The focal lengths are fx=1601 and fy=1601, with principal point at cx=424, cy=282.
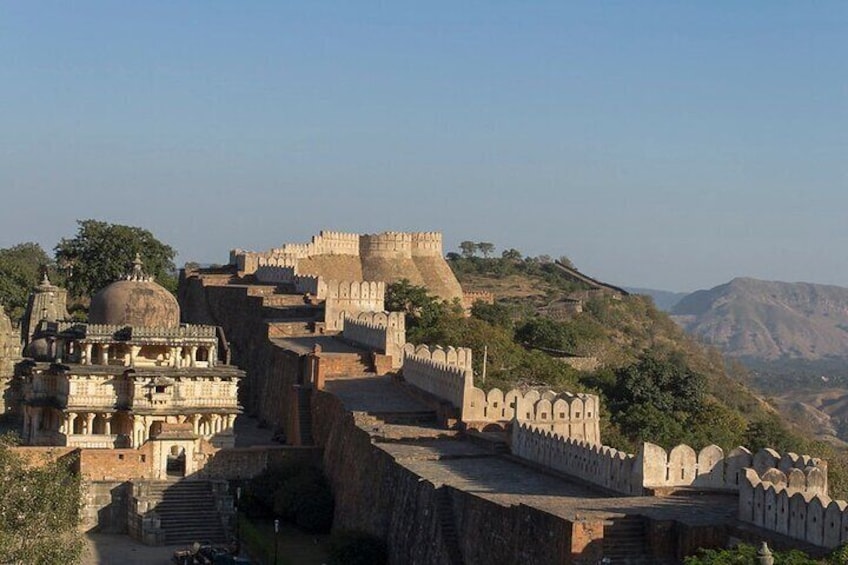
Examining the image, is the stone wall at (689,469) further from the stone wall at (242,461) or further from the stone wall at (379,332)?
the stone wall at (379,332)

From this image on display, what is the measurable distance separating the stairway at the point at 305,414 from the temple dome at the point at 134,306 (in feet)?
10.0

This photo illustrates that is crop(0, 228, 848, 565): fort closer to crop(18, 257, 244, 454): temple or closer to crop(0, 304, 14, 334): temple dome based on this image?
crop(18, 257, 244, 454): temple

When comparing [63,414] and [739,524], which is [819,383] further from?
[739,524]

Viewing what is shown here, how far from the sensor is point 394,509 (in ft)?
81.4

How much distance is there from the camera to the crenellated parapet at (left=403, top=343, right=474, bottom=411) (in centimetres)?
2867

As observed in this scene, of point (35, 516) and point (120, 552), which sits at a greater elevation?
point (35, 516)

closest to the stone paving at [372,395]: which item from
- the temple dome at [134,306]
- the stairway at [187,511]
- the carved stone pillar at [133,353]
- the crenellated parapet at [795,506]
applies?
the stairway at [187,511]

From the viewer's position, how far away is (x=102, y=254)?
5631 centimetres

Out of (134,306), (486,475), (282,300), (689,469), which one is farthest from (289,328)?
(689,469)

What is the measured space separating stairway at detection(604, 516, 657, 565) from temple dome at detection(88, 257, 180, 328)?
56.6 feet

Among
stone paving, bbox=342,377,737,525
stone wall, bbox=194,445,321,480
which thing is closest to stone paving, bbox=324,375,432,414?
stone paving, bbox=342,377,737,525

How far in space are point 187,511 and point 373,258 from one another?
2872cm

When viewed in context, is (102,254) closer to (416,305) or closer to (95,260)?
(95,260)

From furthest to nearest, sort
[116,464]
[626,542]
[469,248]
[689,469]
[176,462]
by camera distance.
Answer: [469,248], [176,462], [116,464], [689,469], [626,542]
